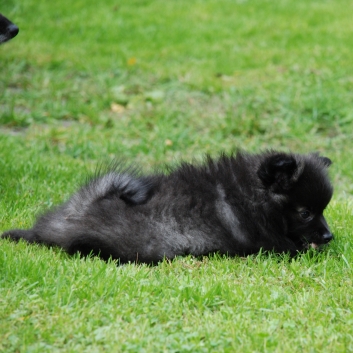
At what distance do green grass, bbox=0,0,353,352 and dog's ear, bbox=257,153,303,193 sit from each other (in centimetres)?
70

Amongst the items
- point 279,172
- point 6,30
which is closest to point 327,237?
point 279,172

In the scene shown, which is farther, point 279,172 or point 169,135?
point 169,135

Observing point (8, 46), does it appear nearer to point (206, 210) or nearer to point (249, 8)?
point (249, 8)

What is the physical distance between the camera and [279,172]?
562cm

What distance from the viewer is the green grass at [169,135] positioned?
3.99m

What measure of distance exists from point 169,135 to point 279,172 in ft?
12.7

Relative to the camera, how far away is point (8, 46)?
39.3 feet

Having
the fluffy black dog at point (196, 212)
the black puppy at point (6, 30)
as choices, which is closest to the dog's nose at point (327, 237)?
the fluffy black dog at point (196, 212)

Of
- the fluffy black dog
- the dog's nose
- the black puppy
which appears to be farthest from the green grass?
the black puppy

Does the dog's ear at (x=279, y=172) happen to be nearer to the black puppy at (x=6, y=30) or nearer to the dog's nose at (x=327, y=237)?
the dog's nose at (x=327, y=237)

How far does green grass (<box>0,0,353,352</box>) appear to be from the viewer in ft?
13.1

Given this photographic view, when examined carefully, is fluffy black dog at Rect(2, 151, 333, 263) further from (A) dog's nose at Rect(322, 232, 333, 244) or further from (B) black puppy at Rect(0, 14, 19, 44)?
(B) black puppy at Rect(0, 14, 19, 44)

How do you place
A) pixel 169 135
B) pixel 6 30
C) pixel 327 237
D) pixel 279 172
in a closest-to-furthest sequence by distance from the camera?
pixel 327 237
pixel 279 172
pixel 6 30
pixel 169 135

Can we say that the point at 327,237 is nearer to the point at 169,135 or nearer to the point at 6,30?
the point at 169,135
